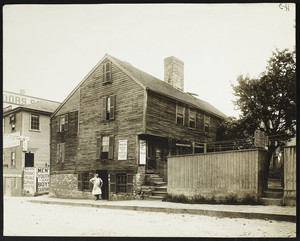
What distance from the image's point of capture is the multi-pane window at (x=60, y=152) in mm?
21841

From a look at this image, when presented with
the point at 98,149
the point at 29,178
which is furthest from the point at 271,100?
the point at 29,178

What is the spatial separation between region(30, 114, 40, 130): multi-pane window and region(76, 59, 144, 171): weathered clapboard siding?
2947 millimetres

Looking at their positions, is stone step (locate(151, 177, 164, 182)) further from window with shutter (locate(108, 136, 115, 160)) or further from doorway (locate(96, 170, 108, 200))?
doorway (locate(96, 170, 108, 200))

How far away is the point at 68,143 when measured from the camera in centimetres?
2159

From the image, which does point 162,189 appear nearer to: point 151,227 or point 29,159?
point 151,227

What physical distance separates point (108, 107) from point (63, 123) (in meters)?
4.86

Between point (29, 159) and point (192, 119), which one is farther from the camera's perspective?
point (29, 159)

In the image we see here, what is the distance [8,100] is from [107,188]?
10.4 meters

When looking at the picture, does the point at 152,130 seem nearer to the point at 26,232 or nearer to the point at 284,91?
the point at 284,91

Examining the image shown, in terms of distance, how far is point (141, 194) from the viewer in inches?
638

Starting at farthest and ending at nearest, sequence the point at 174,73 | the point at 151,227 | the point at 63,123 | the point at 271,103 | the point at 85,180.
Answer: the point at 174,73
the point at 63,123
the point at 85,180
the point at 271,103
the point at 151,227

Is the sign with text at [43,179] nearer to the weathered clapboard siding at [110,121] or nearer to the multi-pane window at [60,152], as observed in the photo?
the multi-pane window at [60,152]

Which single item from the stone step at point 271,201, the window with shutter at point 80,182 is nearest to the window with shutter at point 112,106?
the window with shutter at point 80,182

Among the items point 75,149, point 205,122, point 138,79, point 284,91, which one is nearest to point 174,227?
point 284,91
